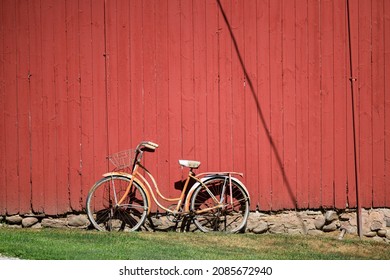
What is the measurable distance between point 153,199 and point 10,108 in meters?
2.32

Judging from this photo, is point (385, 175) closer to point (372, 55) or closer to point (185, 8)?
point (372, 55)

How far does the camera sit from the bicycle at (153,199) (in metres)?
8.82

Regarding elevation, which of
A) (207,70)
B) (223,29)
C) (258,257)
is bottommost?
(258,257)

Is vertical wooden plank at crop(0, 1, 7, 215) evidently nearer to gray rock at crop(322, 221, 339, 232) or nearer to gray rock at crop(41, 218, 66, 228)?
gray rock at crop(41, 218, 66, 228)

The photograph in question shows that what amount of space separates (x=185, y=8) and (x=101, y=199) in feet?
9.30

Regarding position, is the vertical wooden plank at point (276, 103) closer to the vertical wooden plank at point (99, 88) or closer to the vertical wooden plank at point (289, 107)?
the vertical wooden plank at point (289, 107)

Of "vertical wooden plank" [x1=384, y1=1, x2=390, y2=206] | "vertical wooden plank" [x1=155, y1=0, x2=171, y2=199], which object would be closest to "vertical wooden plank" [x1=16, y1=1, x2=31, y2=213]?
"vertical wooden plank" [x1=155, y1=0, x2=171, y2=199]

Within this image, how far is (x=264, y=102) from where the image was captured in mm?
9156

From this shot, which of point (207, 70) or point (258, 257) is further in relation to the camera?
point (207, 70)

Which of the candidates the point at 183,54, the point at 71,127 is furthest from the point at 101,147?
the point at 183,54

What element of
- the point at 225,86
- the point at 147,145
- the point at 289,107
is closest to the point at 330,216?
the point at 289,107

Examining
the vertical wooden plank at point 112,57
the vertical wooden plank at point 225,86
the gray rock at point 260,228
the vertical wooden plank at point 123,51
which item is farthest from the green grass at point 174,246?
the vertical wooden plank at point 123,51

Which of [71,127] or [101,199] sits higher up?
[71,127]

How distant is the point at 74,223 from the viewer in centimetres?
915
